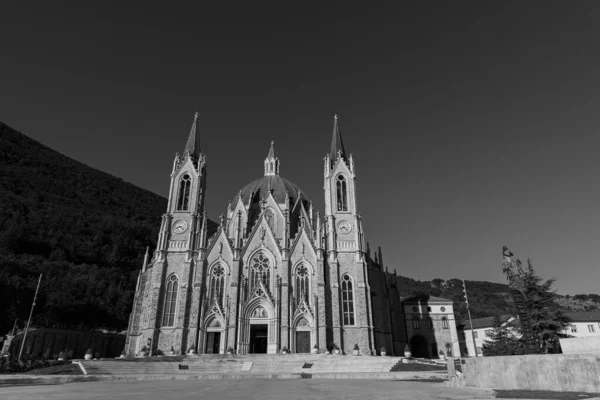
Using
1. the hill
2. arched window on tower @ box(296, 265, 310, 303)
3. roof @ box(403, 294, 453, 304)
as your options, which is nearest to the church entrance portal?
arched window on tower @ box(296, 265, 310, 303)

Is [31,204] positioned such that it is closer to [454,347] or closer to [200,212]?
[200,212]

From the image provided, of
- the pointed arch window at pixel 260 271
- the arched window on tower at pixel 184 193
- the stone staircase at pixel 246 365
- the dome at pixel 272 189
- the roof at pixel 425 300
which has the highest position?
the dome at pixel 272 189

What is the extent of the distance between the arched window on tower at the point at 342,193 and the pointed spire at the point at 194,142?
20545mm

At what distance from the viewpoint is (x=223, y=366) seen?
31.7m

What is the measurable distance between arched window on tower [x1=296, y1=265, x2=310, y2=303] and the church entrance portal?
9.77m

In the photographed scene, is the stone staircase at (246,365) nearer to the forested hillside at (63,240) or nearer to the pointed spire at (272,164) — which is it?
the forested hillside at (63,240)

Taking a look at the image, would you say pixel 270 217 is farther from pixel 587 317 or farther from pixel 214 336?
pixel 587 317

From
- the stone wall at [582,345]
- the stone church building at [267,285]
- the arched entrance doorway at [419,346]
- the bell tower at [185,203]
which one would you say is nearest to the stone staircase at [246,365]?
the stone church building at [267,285]

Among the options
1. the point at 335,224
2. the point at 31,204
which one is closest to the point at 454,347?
the point at 335,224

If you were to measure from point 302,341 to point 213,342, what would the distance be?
9688mm

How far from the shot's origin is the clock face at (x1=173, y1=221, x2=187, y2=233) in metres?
45.4

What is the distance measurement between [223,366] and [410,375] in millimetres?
15801

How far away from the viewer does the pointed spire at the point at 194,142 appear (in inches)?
2063

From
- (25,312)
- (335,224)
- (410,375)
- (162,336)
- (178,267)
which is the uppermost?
(335,224)
